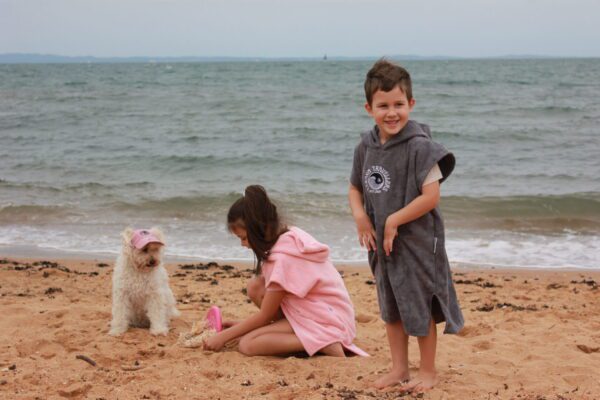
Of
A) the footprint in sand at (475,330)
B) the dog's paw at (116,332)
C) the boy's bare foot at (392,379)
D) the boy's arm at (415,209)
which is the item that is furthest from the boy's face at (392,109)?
the dog's paw at (116,332)

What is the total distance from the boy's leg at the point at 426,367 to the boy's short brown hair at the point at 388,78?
4.23 feet

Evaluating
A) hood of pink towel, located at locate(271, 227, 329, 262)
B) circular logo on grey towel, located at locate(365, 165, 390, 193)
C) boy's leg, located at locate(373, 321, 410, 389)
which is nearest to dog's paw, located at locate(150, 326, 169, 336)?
hood of pink towel, located at locate(271, 227, 329, 262)

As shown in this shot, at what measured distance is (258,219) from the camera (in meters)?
4.32

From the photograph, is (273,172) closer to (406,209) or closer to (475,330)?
(475,330)

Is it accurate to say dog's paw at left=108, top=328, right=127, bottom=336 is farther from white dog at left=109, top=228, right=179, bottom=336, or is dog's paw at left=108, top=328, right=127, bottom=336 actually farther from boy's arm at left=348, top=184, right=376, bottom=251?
boy's arm at left=348, top=184, right=376, bottom=251

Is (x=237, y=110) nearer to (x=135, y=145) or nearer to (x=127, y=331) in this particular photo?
(x=135, y=145)

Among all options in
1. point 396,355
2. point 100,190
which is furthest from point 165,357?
point 100,190

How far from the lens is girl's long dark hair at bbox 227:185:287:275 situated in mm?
4320

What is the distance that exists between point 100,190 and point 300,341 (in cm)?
912

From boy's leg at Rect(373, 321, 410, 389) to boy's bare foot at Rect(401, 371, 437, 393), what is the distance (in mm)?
69

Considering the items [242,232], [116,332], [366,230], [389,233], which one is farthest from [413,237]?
[116,332]

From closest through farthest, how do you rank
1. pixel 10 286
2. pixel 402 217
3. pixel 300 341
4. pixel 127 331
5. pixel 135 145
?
pixel 402 217
pixel 300 341
pixel 127 331
pixel 10 286
pixel 135 145

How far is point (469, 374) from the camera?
3977 mm

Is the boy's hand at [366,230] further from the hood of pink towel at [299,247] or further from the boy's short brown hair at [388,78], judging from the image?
the hood of pink towel at [299,247]
